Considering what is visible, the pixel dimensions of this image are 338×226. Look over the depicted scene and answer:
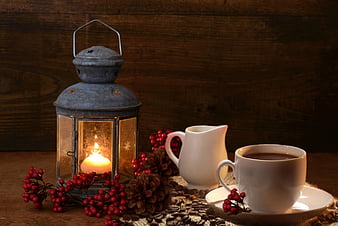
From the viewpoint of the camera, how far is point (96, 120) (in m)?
1.04

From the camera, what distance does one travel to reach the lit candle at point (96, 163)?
107cm

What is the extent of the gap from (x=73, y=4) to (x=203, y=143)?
61cm

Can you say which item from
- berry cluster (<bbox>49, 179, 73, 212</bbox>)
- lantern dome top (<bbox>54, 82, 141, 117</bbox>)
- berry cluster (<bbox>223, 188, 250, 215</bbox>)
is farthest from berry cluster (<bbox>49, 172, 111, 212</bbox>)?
berry cluster (<bbox>223, 188, 250, 215</bbox>)

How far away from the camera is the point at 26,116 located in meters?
1.53

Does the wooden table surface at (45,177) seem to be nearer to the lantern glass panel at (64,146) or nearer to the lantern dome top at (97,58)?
the lantern glass panel at (64,146)

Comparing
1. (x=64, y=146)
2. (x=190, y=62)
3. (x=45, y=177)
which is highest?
(x=190, y=62)

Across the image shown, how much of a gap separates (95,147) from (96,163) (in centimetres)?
3

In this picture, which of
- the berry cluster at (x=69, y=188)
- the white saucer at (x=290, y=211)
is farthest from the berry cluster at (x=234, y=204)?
the berry cluster at (x=69, y=188)

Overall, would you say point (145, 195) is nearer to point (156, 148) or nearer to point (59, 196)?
point (59, 196)

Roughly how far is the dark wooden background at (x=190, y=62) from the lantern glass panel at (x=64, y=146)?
44 cm

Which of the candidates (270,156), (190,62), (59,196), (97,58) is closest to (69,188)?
(59,196)

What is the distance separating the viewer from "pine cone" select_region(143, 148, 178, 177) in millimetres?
1150

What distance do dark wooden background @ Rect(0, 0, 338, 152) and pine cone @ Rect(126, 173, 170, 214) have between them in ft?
1.90

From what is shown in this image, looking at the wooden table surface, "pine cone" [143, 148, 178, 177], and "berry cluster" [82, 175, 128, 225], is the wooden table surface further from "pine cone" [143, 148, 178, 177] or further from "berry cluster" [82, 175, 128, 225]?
"pine cone" [143, 148, 178, 177]
